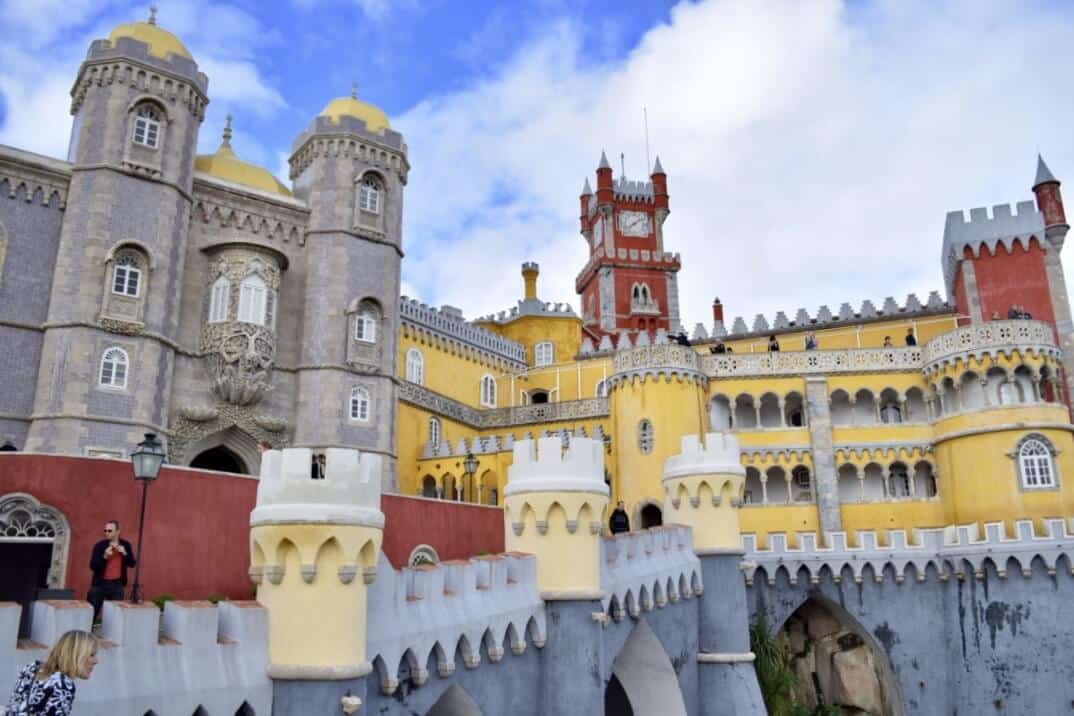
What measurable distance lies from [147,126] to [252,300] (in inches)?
235

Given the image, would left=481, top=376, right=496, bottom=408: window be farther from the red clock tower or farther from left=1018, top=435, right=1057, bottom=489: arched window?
left=1018, top=435, right=1057, bottom=489: arched window

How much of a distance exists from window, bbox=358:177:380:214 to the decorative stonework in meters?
18.2

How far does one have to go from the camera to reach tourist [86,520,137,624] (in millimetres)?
9898

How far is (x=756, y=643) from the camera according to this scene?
2842 centimetres

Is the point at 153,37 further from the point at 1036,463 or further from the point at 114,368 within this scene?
the point at 1036,463

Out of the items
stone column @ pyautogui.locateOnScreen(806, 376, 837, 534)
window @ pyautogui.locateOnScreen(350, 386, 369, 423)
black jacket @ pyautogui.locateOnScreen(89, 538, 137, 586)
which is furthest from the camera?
stone column @ pyautogui.locateOnScreen(806, 376, 837, 534)

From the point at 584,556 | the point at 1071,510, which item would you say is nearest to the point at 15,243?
the point at 584,556

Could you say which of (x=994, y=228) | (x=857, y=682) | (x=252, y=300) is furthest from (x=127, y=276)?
(x=994, y=228)

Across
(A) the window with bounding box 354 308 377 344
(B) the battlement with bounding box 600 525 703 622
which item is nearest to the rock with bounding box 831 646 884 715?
(B) the battlement with bounding box 600 525 703 622

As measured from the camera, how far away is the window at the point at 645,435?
1320 inches

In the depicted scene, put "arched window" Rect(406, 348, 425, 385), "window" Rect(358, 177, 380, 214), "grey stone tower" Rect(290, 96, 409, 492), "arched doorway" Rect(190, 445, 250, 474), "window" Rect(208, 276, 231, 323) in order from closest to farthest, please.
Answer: "window" Rect(208, 276, 231, 323), "arched doorway" Rect(190, 445, 250, 474), "grey stone tower" Rect(290, 96, 409, 492), "window" Rect(358, 177, 380, 214), "arched window" Rect(406, 348, 425, 385)

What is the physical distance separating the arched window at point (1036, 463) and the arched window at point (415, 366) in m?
24.3

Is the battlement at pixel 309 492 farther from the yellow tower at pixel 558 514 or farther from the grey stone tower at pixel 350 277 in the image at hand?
the grey stone tower at pixel 350 277

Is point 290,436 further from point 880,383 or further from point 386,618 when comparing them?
point 880,383
